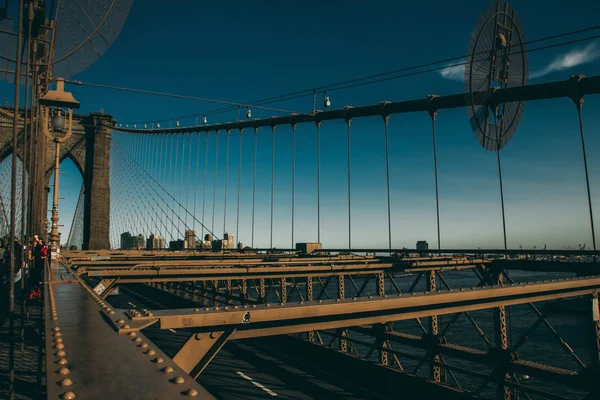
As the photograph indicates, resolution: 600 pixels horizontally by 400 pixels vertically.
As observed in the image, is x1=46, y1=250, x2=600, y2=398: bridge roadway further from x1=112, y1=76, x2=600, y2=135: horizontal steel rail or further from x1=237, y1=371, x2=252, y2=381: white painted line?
x1=237, y1=371, x2=252, y2=381: white painted line

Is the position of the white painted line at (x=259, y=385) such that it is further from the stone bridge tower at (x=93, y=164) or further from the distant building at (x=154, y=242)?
the distant building at (x=154, y=242)

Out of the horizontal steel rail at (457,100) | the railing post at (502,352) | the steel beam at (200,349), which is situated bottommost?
the railing post at (502,352)

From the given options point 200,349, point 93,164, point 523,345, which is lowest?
point 523,345

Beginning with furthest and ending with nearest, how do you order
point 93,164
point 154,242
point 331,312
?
point 154,242, point 93,164, point 331,312

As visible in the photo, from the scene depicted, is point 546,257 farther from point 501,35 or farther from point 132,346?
point 132,346

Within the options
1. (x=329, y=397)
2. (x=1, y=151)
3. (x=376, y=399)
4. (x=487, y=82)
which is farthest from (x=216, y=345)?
(x=1, y=151)

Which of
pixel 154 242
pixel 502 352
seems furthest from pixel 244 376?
pixel 154 242

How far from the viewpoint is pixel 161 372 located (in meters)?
2.57

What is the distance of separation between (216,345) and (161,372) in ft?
9.77

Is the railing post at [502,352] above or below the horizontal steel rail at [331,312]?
below

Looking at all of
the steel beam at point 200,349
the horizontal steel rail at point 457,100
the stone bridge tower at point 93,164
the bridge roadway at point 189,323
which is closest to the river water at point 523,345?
the horizontal steel rail at point 457,100

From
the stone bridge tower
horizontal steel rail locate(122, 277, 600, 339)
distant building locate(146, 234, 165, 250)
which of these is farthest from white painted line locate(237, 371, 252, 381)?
distant building locate(146, 234, 165, 250)

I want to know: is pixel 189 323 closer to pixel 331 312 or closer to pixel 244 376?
pixel 331 312

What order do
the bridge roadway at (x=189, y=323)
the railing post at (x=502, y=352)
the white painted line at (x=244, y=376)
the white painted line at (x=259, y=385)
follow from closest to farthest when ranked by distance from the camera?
the bridge roadway at (x=189, y=323)
the railing post at (x=502, y=352)
the white painted line at (x=259, y=385)
the white painted line at (x=244, y=376)
